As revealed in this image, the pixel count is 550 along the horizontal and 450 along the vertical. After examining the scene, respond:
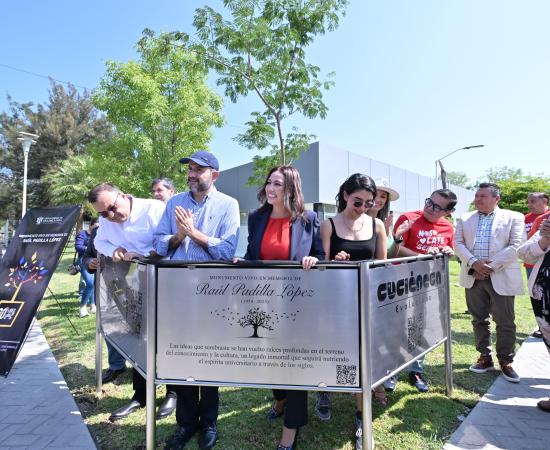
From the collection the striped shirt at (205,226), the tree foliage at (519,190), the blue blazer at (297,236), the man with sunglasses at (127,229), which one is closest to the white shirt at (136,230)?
the man with sunglasses at (127,229)

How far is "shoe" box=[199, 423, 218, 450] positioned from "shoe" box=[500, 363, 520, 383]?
3.20m

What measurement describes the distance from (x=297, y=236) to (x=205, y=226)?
73cm

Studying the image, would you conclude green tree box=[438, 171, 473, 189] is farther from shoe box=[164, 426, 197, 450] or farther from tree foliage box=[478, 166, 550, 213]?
shoe box=[164, 426, 197, 450]

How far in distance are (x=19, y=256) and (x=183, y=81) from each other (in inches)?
428

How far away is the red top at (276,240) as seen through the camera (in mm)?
2635

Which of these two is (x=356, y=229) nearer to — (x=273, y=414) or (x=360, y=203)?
(x=360, y=203)

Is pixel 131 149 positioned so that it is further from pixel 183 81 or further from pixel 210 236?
pixel 210 236

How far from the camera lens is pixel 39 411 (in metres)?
3.28

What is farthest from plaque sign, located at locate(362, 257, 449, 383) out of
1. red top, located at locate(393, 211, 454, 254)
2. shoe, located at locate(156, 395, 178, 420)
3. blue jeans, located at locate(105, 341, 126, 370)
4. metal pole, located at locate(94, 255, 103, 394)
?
blue jeans, located at locate(105, 341, 126, 370)

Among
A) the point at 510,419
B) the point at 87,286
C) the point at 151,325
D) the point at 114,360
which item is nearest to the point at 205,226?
the point at 151,325

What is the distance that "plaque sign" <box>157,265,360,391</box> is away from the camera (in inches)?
87.3

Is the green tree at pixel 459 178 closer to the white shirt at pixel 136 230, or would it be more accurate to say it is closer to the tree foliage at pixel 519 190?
the tree foliage at pixel 519 190

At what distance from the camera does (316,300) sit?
87.4 inches

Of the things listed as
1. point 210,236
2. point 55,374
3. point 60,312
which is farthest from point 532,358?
point 60,312
